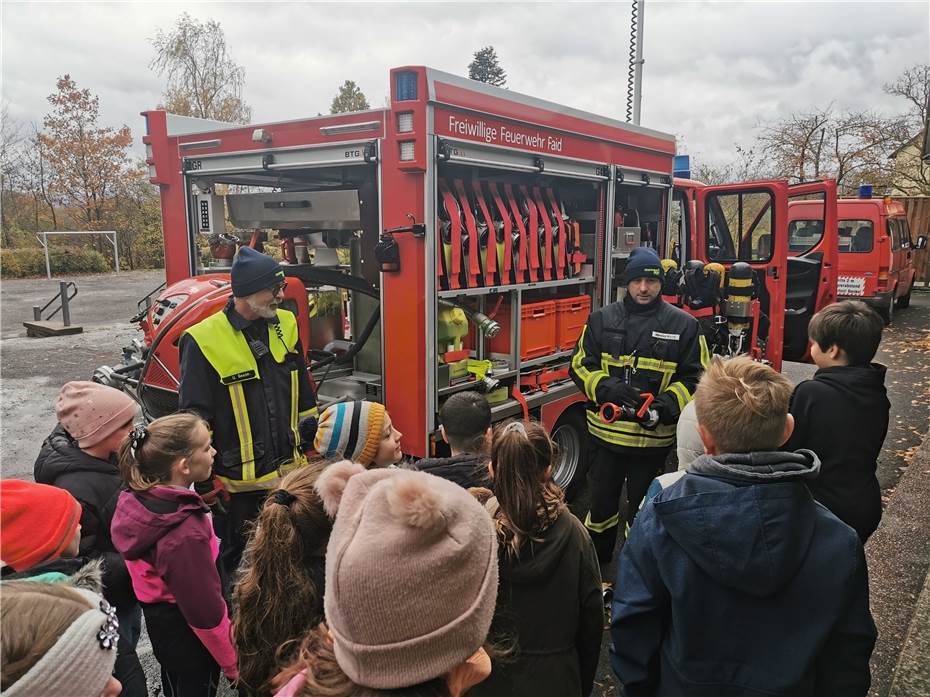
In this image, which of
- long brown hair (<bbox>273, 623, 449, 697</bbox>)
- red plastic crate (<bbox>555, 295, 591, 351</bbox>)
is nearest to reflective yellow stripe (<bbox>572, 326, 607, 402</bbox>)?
red plastic crate (<bbox>555, 295, 591, 351</bbox>)

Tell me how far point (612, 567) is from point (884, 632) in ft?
4.71

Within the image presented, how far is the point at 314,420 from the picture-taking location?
305 centimetres

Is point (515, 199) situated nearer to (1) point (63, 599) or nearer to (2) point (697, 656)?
(2) point (697, 656)

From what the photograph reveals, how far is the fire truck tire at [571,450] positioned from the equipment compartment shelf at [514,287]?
976 millimetres

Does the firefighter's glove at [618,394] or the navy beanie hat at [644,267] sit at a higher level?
the navy beanie hat at [644,267]

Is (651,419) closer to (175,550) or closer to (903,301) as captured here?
(175,550)

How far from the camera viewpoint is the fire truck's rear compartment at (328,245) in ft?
14.1

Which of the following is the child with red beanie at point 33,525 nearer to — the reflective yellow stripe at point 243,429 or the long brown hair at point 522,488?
the reflective yellow stripe at point 243,429

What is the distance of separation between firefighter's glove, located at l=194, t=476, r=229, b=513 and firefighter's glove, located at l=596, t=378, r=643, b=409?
203 centimetres

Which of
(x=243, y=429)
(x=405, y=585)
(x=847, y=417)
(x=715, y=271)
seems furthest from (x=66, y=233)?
(x=405, y=585)

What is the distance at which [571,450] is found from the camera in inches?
213

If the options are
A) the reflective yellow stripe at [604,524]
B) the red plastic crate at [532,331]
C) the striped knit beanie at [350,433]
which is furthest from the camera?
the red plastic crate at [532,331]

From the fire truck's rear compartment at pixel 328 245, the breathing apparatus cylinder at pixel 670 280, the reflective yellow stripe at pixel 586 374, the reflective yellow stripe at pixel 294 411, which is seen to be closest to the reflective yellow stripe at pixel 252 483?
the reflective yellow stripe at pixel 294 411

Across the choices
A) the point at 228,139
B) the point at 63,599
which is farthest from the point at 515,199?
the point at 63,599
